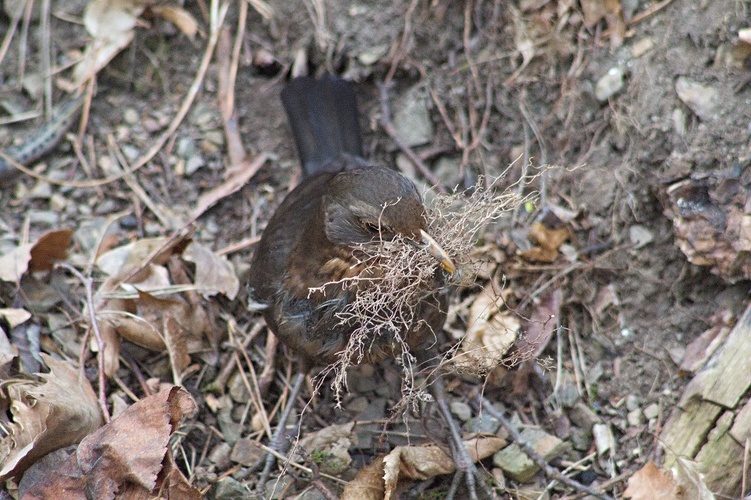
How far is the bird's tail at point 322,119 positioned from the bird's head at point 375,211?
1160 millimetres

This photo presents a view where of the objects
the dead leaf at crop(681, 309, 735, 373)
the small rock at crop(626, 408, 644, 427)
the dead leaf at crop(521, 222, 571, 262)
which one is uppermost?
the dead leaf at crop(521, 222, 571, 262)

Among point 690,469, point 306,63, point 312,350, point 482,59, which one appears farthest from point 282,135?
point 690,469

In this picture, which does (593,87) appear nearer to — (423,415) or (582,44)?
(582,44)

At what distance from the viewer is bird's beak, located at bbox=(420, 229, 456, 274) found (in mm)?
3205

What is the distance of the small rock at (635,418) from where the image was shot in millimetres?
3928

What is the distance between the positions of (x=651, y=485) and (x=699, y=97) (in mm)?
1981

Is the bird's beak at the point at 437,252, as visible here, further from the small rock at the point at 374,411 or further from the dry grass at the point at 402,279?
the small rock at the point at 374,411

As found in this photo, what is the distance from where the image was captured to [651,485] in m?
3.48

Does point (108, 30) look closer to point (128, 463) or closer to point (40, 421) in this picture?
point (40, 421)

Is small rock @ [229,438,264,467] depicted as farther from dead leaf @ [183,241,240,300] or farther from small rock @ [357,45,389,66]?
small rock @ [357,45,389,66]

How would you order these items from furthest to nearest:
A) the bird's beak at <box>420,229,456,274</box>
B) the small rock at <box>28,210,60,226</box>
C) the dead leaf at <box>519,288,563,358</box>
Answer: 1. the small rock at <box>28,210,60,226</box>
2. the dead leaf at <box>519,288,563,358</box>
3. the bird's beak at <box>420,229,456,274</box>

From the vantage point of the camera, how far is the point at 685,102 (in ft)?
13.6

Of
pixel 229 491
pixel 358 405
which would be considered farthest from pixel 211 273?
pixel 229 491

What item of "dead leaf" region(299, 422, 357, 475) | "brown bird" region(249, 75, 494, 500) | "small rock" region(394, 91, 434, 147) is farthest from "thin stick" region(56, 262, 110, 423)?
"small rock" region(394, 91, 434, 147)
